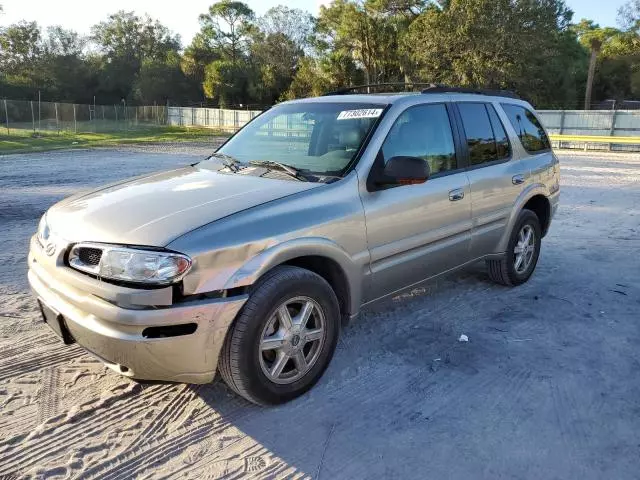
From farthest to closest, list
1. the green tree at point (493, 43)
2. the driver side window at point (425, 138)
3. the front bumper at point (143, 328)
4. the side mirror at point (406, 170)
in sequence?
the green tree at point (493, 43)
the driver side window at point (425, 138)
the side mirror at point (406, 170)
the front bumper at point (143, 328)

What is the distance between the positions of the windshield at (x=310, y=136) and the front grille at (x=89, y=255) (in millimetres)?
1462

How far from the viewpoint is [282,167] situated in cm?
370

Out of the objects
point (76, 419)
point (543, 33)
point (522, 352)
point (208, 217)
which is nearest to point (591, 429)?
point (522, 352)

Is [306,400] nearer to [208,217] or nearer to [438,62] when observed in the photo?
[208,217]

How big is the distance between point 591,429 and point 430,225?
1.69 m

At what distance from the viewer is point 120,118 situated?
40.8m

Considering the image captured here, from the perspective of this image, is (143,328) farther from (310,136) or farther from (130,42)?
(130,42)

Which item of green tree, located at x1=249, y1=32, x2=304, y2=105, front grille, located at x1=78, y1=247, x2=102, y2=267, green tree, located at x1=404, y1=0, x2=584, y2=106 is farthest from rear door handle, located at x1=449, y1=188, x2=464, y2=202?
green tree, located at x1=249, y1=32, x2=304, y2=105

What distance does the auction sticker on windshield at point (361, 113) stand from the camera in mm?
3889

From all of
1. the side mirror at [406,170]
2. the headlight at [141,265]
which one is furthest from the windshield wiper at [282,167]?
the headlight at [141,265]

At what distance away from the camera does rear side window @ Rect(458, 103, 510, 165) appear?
4.54 meters

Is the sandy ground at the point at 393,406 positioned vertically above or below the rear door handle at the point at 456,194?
below

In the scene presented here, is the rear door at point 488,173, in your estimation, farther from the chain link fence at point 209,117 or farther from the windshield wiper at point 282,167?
the chain link fence at point 209,117

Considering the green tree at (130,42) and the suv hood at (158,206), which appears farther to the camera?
the green tree at (130,42)
